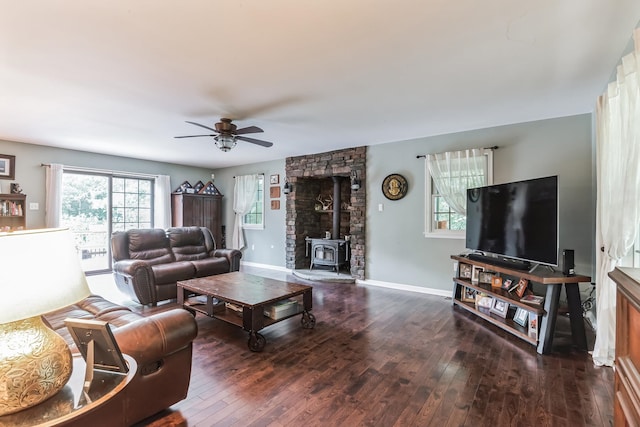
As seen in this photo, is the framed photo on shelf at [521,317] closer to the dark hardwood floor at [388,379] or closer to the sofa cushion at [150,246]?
the dark hardwood floor at [388,379]

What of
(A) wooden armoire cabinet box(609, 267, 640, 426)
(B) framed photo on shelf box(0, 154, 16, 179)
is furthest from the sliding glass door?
(A) wooden armoire cabinet box(609, 267, 640, 426)

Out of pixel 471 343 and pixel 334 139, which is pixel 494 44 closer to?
pixel 471 343

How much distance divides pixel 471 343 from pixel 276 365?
6.00 feet

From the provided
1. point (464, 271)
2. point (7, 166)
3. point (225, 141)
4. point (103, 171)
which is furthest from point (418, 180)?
point (7, 166)

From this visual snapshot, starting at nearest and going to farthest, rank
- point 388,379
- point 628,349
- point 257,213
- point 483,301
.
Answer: point 628,349 → point 388,379 → point 483,301 → point 257,213

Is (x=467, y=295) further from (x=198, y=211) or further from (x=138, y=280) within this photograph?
(x=198, y=211)

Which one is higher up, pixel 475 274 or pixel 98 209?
pixel 98 209

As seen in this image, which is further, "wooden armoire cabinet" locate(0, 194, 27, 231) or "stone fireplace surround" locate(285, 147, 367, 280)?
"stone fireplace surround" locate(285, 147, 367, 280)

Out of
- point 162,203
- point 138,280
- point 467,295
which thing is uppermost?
A: point 162,203

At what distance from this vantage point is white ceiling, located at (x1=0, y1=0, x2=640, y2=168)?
5.93 feet

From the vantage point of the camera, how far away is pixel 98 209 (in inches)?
240

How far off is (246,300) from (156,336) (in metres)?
1.11

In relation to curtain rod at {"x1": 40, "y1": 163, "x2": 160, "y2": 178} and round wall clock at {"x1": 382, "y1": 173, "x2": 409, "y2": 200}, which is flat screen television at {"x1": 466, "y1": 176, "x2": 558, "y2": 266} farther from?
curtain rod at {"x1": 40, "y1": 163, "x2": 160, "y2": 178}

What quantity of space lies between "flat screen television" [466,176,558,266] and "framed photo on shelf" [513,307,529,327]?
20.7 inches
